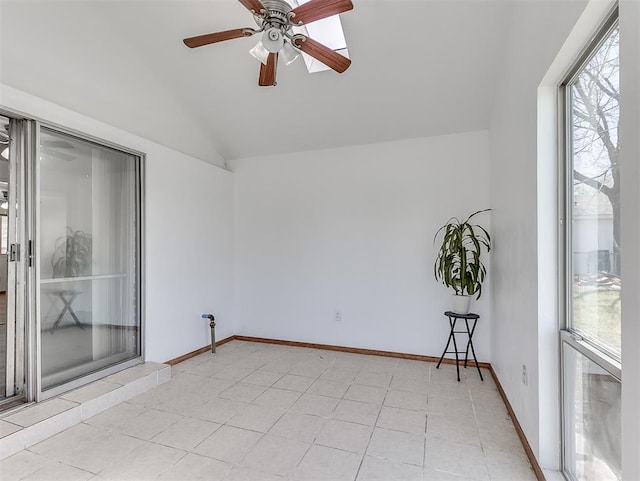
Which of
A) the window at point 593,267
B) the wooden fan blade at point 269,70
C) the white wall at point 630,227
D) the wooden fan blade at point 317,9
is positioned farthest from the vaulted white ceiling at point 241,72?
the white wall at point 630,227

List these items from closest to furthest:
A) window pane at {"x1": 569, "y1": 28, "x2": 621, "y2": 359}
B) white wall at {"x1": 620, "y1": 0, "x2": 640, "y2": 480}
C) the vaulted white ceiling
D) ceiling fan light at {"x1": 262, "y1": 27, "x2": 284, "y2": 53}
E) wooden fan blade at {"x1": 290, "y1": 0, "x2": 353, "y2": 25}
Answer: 1. white wall at {"x1": 620, "y1": 0, "x2": 640, "y2": 480}
2. window pane at {"x1": 569, "y1": 28, "x2": 621, "y2": 359}
3. wooden fan blade at {"x1": 290, "y1": 0, "x2": 353, "y2": 25}
4. ceiling fan light at {"x1": 262, "y1": 27, "x2": 284, "y2": 53}
5. the vaulted white ceiling

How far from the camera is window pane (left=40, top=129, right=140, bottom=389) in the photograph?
2.55m

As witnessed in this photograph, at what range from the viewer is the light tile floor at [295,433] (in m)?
1.85

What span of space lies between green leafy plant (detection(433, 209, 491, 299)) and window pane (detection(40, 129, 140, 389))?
3.08 m

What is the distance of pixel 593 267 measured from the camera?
1.47 m

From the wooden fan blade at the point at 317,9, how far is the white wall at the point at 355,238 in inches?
86.8

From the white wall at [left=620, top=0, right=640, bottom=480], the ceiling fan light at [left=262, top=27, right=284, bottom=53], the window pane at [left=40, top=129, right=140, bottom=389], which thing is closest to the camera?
the white wall at [left=620, top=0, right=640, bottom=480]

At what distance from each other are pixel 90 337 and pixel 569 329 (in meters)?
3.53

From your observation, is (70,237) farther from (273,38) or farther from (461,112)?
(461,112)

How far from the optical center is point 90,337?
2.88 meters

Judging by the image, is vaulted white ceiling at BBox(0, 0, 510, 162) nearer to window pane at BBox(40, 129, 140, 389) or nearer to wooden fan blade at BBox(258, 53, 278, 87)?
window pane at BBox(40, 129, 140, 389)

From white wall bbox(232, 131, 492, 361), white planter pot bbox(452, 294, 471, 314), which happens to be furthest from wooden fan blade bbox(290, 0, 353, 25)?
white planter pot bbox(452, 294, 471, 314)

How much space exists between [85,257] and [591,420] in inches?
141

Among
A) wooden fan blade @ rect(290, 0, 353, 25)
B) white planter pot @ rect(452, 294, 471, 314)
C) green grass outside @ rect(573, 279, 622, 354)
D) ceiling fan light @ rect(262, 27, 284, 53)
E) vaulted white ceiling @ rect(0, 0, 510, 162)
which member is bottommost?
white planter pot @ rect(452, 294, 471, 314)
